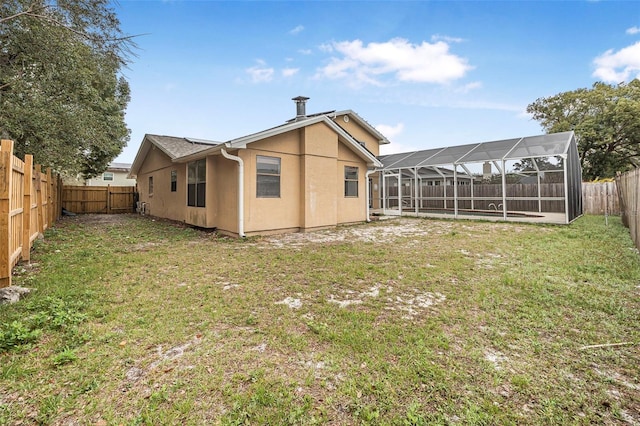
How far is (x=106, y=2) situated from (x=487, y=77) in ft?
45.9

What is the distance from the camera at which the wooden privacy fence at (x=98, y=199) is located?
1600 centimetres

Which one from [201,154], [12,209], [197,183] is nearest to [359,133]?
[197,183]

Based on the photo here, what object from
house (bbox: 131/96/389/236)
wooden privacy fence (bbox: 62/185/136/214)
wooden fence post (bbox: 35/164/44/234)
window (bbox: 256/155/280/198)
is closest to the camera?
wooden fence post (bbox: 35/164/44/234)

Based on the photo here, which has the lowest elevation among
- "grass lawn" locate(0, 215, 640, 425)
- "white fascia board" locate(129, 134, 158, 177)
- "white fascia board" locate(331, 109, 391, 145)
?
"grass lawn" locate(0, 215, 640, 425)

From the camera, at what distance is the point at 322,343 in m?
2.67

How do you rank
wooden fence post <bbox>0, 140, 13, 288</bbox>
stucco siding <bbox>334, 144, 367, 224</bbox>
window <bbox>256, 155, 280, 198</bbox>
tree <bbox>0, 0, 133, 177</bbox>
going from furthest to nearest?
stucco siding <bbox>334, 144, 367, 224</bbox>, window <bbox>256, 155, 280, 198</bbox>, tree <bbox>0, 0, 133, 177</bbox>, wooden fence post <bbox>0, 140, 13, 288</bbox>

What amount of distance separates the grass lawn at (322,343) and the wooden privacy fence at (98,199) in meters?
13.7

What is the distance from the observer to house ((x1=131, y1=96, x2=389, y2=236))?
8.48 m

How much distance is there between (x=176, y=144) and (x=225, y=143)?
5.77 m

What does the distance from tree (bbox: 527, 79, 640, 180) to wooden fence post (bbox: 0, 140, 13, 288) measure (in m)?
26.6

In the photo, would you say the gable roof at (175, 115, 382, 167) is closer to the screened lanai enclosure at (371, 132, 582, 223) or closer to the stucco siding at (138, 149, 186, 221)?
the stucco siding at (138, 149, 186, 221)

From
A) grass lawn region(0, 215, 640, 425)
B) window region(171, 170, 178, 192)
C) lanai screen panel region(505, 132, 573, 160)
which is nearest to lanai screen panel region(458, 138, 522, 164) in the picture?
lanai screen panel region(505, 132, 573, 160)

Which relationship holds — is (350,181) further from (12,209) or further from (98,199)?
(98,199)

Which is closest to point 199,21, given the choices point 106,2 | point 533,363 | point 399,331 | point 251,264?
point 106,2
